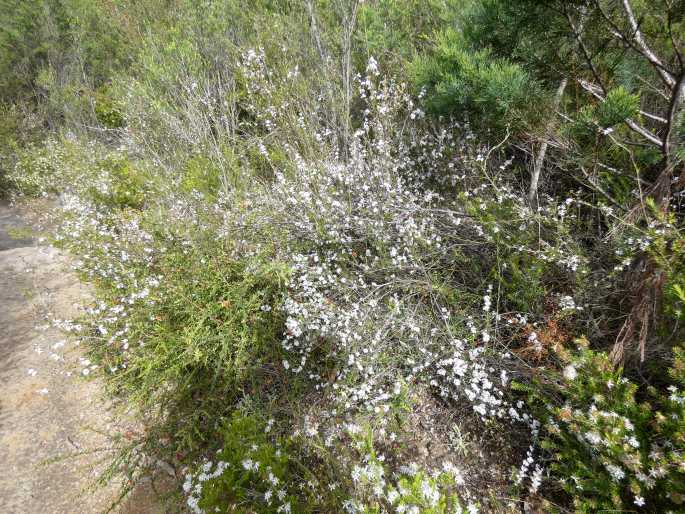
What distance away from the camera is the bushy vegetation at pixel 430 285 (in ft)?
5.90

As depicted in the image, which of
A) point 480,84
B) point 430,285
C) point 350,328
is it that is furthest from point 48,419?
point 480,84

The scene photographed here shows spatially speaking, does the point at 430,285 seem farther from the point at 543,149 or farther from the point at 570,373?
the point at 543,149

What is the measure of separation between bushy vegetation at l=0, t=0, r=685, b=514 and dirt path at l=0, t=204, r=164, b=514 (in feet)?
0.80

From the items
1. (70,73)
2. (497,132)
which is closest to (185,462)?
(497,132)

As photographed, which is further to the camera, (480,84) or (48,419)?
(48,419)

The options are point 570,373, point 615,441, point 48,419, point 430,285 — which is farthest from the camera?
point 48,419

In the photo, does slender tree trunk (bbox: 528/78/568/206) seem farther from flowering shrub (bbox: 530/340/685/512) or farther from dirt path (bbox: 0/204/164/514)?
dirt path (bbox: 0/204/164/514)

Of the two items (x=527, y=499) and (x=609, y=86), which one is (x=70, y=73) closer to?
(x=609, y=86)

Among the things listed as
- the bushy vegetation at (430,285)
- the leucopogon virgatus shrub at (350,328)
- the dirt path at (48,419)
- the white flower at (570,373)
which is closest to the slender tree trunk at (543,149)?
the bushy vegetation at (430,285)

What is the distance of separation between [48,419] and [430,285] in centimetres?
320

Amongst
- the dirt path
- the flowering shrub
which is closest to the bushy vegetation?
the flowering shrub

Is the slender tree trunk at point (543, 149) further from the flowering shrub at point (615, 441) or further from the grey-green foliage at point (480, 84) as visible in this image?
the flowering shrub at point (615, 441)

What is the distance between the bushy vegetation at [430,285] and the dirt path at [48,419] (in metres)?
0.25

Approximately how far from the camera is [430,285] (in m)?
2.47
